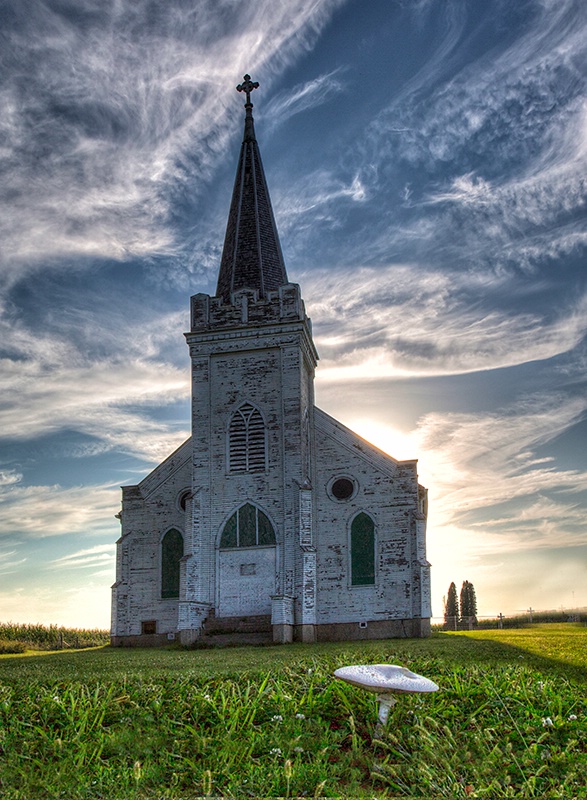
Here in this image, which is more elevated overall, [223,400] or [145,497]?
[223,400]

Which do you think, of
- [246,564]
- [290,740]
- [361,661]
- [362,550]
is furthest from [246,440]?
[290,740]

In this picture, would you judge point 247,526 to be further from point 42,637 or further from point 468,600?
point 468,600

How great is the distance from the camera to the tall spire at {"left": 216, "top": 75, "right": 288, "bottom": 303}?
3491cm

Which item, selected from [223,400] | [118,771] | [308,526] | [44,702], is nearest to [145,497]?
[223,400]

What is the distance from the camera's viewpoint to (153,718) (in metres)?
9.05

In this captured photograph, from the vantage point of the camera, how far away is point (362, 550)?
31250 millimetres

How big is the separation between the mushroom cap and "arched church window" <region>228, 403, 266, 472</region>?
2366cm

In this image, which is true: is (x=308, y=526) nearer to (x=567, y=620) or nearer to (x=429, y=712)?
(x=429, y=712)

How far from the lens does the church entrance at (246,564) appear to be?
30.2 metres

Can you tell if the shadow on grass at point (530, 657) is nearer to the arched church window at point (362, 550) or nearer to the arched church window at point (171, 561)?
the arched church window at point (362, 550)

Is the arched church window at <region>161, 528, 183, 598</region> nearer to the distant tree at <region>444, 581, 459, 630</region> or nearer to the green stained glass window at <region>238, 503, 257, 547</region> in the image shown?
the green stained glass window at <region>238, 503, 257, 547</region>

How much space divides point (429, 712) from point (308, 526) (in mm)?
21535

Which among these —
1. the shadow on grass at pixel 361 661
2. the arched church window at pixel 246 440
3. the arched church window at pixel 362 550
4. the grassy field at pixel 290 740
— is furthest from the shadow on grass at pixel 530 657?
the arched church window at pixel 246 440

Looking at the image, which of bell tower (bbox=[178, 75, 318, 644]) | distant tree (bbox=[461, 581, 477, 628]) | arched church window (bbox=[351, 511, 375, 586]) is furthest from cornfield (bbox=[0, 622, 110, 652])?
distant tree (bbox=[461, 581, 477, 628])
